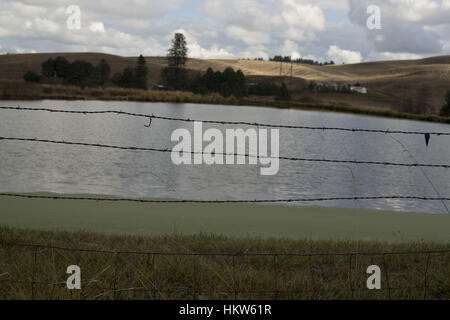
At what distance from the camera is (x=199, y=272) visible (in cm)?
436

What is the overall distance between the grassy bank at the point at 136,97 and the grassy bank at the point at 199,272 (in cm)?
3343

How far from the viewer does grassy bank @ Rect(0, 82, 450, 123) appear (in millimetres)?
41787

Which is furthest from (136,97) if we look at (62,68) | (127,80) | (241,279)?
(241,279)

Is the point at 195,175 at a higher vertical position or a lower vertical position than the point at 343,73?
lower

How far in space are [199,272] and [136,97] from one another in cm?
4907

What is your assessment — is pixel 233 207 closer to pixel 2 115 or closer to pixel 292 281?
pixel 292 281

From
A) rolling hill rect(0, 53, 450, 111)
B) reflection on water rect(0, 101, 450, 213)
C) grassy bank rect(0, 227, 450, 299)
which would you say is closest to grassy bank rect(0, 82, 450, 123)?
rolling hill rect(0, 53, 450, 111)

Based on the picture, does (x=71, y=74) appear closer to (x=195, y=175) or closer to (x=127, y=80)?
(x=127, y=80)

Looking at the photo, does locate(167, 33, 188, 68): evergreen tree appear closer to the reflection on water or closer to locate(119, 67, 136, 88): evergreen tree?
locate(119, 67, 136, 88): evergreen tree

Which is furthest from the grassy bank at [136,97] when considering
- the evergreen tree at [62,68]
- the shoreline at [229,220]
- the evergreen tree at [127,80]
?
the shoreline at [229,220]

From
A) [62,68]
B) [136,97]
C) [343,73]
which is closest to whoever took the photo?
[136,97]

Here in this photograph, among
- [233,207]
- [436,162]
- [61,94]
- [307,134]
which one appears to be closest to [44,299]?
[233,207]

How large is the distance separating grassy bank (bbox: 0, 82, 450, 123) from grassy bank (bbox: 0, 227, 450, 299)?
3343 cm

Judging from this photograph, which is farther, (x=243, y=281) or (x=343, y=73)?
(x=343, y=73)
